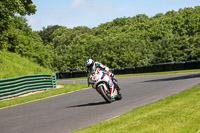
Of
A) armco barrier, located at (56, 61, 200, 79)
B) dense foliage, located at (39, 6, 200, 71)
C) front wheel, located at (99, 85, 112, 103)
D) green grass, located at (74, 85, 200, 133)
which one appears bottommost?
green grass, located at (74, 85, 200, 133)

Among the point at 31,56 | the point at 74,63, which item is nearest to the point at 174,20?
the point at 74,63

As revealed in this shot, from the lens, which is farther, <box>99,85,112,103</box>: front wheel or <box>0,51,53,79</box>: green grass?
<box>0,51,53,79</box>: green grass

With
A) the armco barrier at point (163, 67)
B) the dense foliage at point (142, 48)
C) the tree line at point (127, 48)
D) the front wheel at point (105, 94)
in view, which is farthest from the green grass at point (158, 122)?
the dense foliage at point (142, 48)

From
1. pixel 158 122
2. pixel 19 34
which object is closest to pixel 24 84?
pixel 158 122

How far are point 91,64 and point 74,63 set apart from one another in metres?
75.6

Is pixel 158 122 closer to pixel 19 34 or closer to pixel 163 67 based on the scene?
pixel 163 67

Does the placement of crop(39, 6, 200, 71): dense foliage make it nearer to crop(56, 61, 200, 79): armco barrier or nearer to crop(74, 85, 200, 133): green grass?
crop(56, 61, 200, 79): armco barrier

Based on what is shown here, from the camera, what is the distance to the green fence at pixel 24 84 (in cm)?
2136

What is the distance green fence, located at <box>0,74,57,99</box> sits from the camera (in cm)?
2136

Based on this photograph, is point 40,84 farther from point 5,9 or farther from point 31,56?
point 31,56

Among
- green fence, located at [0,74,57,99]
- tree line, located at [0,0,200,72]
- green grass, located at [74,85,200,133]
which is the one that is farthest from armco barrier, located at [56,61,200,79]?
green grass, located at [74,85,200,133]

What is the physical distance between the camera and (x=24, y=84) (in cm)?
→ 2325

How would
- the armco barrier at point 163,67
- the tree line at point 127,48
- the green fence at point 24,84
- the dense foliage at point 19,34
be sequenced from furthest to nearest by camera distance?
the tree line at point 127,48 < the armco barrier at point 163,67 < the dense foliage at point 19,34 < the green fence at point 24,84

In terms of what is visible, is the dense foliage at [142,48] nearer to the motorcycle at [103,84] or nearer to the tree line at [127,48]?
the tree line at [127,48]
